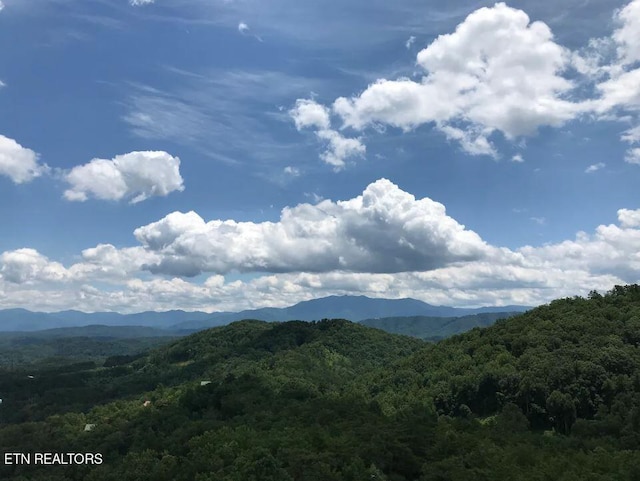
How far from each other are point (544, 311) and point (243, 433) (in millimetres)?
113958

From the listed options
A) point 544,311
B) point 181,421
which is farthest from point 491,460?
point 544,311

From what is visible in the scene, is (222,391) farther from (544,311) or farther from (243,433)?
(544,311)

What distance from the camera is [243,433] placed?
7881 centimetres

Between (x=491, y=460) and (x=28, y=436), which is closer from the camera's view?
(x=491, y=460)

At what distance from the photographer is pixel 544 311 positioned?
6093 inches

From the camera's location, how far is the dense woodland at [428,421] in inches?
2349

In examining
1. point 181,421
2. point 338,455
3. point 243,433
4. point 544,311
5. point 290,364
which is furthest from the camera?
point 290,364

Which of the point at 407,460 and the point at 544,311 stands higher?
the point at 544,311

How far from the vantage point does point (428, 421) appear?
83.2m

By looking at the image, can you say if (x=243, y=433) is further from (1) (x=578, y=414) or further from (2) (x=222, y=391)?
(1) (x=578, y=414)

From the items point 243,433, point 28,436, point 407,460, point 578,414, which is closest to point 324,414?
point 243,433

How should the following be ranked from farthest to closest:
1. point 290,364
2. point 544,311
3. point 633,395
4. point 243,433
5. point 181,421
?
point 290,364 → point 544,311 → point 181,421 → point 633,395 → point 243,433

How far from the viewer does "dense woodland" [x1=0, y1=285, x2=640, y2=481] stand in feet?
196

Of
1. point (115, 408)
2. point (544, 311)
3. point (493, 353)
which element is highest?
point (544, 311)
